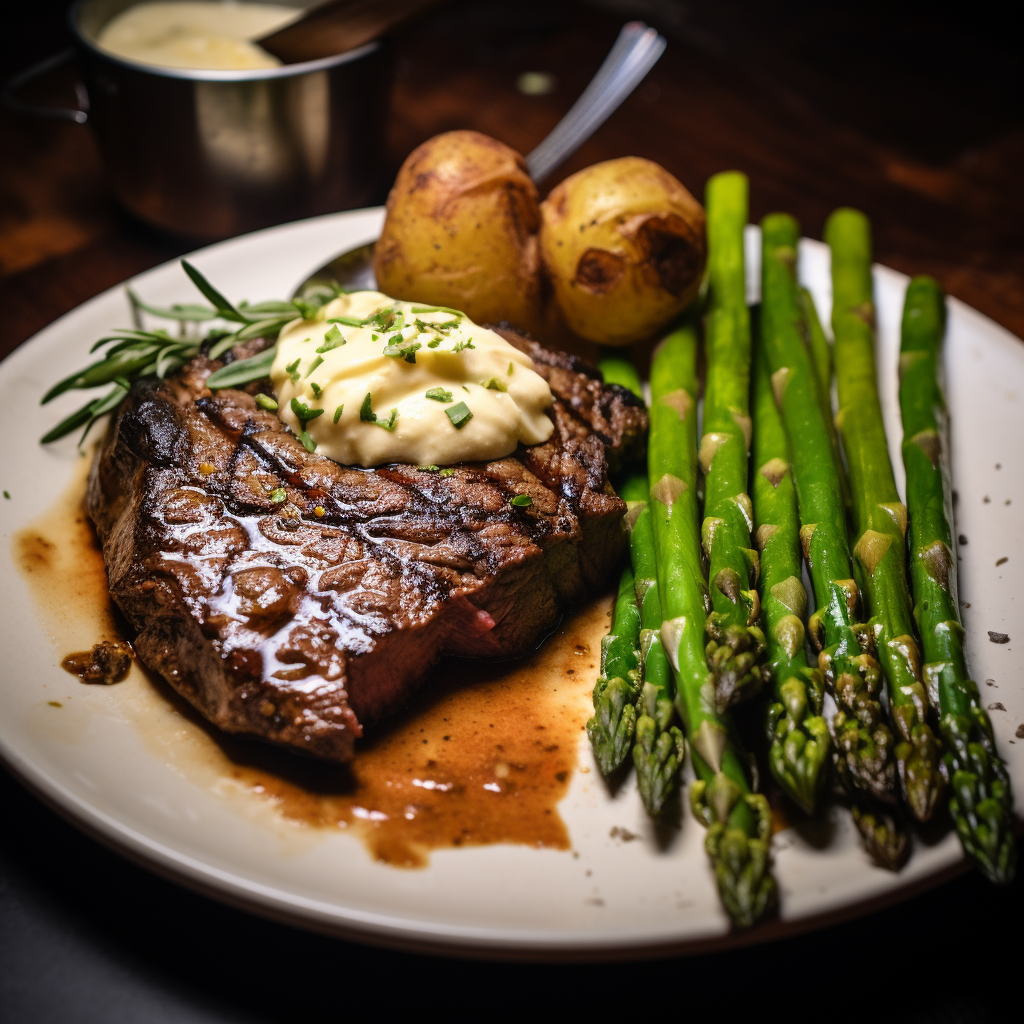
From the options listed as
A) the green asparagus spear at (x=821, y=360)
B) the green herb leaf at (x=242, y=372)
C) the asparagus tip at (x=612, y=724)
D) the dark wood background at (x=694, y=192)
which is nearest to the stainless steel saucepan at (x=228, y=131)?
the dark wood background at (x=694, y=192)

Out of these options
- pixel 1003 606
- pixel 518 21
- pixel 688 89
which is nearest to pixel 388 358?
pixel 1003 606

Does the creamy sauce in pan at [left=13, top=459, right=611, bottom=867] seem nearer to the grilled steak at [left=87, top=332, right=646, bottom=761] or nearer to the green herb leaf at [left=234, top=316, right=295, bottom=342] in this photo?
the grilled steak at [left=87, top=332, right=646, bottom=761]

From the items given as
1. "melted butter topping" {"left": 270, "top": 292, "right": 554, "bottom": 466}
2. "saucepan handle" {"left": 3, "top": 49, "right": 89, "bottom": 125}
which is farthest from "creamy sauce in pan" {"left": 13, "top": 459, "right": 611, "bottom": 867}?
"saucepan handle" {"left": 3, "top": 49, "right": 89, "bottom": 125}

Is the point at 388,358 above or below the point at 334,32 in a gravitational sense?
below

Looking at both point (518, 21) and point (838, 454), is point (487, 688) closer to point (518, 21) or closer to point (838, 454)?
point (838, 454)

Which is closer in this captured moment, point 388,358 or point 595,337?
point 388,358

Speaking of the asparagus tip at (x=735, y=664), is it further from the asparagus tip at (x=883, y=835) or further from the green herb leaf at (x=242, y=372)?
the green herb leaf at (x=242, y=372)
